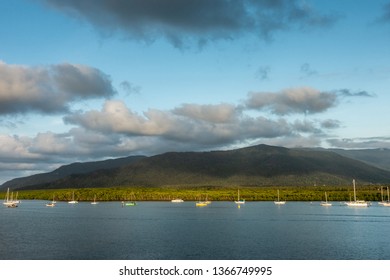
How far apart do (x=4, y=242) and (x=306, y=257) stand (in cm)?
5918

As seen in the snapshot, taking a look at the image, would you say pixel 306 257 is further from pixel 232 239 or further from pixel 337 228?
pixel 337 228

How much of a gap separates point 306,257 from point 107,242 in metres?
40.3

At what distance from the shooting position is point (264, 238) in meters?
89.6
